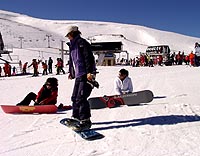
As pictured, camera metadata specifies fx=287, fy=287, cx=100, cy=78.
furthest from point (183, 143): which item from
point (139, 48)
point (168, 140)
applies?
point (139, 48)

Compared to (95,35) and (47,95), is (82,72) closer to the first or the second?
(47,95)

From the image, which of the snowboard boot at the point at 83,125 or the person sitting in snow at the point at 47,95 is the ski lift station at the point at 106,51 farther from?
the snowboard boot at the point at 83,125

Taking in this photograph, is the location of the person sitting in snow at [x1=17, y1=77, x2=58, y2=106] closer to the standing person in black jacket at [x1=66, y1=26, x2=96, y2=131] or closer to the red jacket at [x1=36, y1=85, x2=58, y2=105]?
the red jacket at [x1=36, y1=85, x2=58, y2=105]

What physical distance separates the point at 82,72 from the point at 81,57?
21cm

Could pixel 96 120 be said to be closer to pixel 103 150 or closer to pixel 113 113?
pixel 113 113

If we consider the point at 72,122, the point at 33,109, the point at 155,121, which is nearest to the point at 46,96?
the point at 33,109

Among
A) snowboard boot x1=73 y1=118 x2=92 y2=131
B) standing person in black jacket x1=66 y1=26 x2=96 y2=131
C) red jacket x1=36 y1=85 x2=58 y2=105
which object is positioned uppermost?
standing person in black jacket x1=66 y1=26 x2=96 y2=131

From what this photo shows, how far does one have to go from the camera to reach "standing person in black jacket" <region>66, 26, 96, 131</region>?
156 inches

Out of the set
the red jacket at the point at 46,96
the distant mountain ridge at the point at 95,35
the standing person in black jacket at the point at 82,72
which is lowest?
the red jacket at the point at 46,96

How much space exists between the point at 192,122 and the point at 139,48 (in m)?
81.2

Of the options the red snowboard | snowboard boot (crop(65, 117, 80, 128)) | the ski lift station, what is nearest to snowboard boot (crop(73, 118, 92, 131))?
snowboard boot (crop(65, 117, 80, 128))

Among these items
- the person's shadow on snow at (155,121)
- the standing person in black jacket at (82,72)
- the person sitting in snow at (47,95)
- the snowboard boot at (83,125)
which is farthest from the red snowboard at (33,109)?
the snowboard boot at (83,125)

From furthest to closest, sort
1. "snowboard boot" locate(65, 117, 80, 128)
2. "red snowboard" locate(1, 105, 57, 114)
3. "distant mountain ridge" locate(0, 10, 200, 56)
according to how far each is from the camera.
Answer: "distant mountain ridge" locate(0, 10, 200, 56) < "red snowboard" locate(1, 105, 57, 114) < "snowboard boot" locate(65, 117, 80, 128)

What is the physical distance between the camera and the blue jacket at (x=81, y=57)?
395 centimetres
